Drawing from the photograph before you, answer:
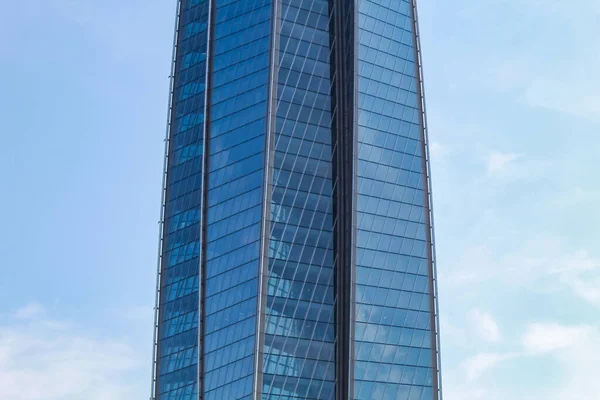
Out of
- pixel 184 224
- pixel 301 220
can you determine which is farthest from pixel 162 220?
pixel 301 220

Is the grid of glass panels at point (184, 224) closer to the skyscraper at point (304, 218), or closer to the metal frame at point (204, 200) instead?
the skyscraper at point (304, 218)

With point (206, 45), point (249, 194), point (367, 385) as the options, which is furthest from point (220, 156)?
point (367, 385)

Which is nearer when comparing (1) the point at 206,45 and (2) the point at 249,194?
(2) the point at 249,194

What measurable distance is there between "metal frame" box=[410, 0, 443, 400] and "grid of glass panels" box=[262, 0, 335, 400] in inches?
363

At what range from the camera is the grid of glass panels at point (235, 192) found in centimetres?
10175

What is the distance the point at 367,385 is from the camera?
100062 millimetres

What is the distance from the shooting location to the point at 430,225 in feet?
357

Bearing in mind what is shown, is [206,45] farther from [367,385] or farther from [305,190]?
[367,385]

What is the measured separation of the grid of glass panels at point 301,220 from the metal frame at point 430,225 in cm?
923

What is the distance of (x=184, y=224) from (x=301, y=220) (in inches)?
664

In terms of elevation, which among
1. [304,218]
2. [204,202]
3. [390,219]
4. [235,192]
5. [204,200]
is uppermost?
[204,200]

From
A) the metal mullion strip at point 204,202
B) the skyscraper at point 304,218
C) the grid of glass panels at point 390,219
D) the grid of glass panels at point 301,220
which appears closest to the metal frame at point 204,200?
the metal mullion strip at point 204,202

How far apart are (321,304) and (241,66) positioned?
24.7 m

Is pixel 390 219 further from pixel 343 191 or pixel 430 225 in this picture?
pixel 343 191
